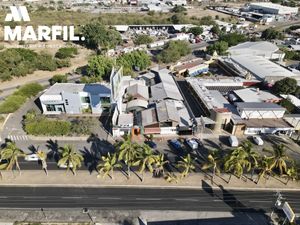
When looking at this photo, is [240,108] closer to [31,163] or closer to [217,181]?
[217,181]

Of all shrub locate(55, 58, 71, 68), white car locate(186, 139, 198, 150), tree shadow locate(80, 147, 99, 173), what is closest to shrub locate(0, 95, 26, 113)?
tree shadow locate(80, 147, 99, 173)

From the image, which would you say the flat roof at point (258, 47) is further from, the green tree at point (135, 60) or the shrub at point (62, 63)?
the shrub at point (62, 63)

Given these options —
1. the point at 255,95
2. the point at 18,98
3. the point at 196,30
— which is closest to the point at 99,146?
the point at 18,98

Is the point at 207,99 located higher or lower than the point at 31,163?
higher

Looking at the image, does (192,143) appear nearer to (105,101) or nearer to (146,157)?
(146,157)

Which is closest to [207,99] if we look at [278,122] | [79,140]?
[278,122]

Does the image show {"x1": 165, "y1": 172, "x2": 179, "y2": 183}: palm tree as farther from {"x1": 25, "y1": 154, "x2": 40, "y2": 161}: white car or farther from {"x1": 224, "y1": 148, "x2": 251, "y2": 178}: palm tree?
{"x1": 25, "y1": 154, "x2": 40, "y2": 161}: white car
